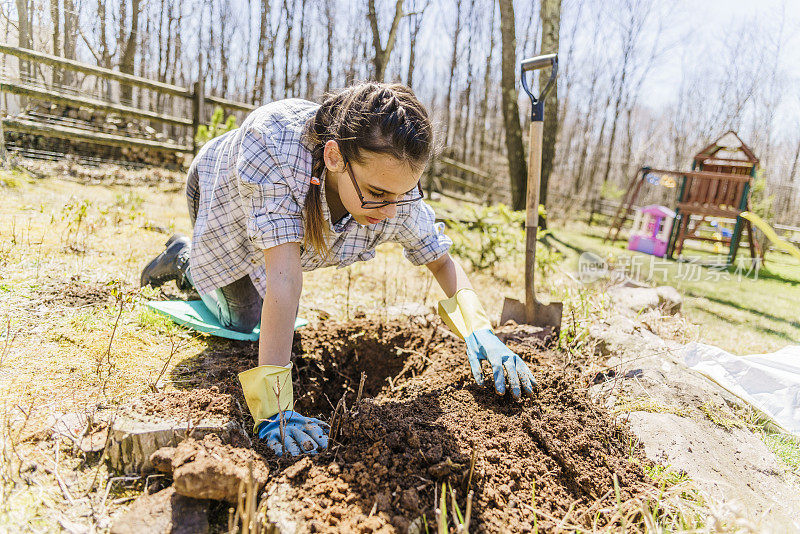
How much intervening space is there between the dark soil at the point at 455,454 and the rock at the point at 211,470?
82 mm

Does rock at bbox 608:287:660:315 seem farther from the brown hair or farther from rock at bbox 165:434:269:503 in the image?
rock at bbox 165:434:269:503

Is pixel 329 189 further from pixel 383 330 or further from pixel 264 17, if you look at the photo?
pixel 264 17

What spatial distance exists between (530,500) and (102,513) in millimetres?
1114

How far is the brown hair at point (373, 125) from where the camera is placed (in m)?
1.45

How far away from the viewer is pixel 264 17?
16781 millimetres

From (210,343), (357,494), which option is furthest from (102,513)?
(210,343)

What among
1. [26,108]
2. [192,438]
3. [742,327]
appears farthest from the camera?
[26,108]

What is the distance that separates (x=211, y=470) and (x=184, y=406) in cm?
43

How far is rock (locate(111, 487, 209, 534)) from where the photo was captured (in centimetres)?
105

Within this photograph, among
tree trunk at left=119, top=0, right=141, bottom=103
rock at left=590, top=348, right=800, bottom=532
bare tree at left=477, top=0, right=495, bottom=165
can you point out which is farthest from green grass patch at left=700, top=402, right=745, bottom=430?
bare tree at left=477, top=0, right=495, bottom=165

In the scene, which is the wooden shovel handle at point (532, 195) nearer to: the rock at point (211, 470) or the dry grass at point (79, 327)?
the dry grass at point (79, 327)

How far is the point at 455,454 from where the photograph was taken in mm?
1332

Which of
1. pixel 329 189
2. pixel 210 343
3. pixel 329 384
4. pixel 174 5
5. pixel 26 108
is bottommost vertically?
pixel 329 384

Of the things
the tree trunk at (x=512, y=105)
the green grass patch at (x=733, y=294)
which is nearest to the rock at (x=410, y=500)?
the green grass patch at (x=733, y=294)
